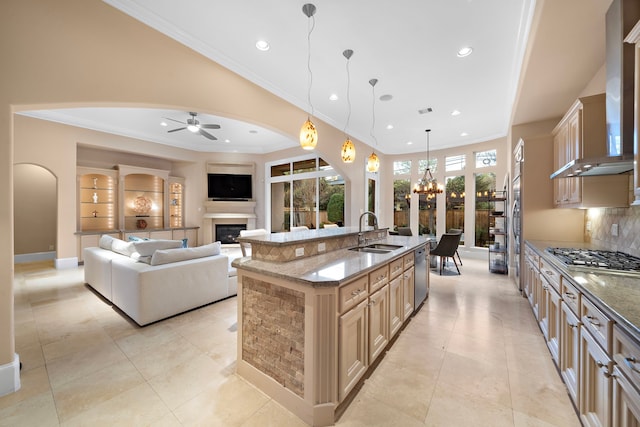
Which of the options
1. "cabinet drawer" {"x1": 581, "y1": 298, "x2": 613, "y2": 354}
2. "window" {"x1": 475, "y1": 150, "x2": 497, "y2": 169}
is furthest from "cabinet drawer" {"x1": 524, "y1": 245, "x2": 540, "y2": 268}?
"window" {"x1": 475, "y1": 150, "x2": 497, "y2": 169}

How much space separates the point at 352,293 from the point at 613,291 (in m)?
1.45

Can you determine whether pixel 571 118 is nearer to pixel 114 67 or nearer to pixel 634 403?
pixel 634 403

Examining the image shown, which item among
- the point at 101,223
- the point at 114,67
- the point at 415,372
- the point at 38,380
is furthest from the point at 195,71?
the point at 101,223

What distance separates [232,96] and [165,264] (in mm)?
2419

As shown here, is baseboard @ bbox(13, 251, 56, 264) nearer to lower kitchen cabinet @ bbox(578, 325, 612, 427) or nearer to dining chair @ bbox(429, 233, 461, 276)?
dining chair @ bbox(429, 233, 461, 276)

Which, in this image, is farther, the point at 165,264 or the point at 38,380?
the point at 165,264

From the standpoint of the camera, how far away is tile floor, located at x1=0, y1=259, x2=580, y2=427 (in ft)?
5.33

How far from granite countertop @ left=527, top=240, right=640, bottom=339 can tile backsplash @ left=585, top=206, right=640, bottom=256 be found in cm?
95

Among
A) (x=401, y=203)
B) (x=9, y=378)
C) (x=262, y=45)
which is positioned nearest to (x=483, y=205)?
(x=401, y=203)

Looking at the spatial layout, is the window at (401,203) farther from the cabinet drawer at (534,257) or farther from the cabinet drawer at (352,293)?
the cabinet drawer at (352,293)

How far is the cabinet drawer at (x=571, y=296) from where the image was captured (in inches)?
62.2

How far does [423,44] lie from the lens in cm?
293

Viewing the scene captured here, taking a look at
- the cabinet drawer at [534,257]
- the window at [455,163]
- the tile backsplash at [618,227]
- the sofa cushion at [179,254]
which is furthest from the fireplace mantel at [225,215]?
the tile backsplash at [618,227]

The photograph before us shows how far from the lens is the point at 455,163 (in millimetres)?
7305
